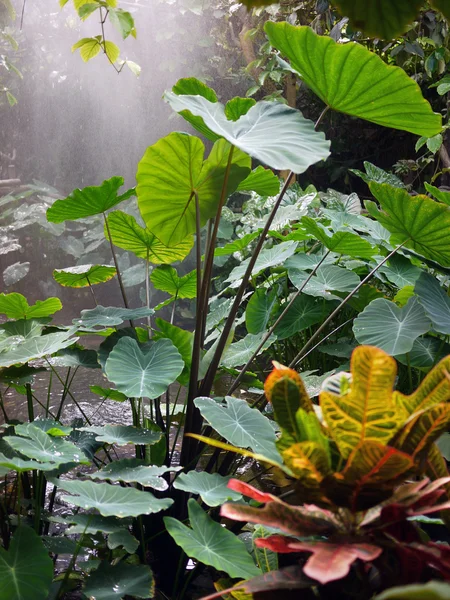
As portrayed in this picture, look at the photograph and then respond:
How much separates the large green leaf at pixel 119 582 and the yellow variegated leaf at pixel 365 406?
1.83 ft

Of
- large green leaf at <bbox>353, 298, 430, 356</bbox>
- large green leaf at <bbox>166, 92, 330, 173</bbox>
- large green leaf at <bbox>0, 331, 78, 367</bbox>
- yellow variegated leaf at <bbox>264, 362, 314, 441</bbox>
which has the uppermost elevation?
large green leaf at <bbox>166, 92, 330, 173</bbox>

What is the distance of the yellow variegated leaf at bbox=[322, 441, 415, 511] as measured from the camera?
575mm

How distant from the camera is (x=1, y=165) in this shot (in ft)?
22.9

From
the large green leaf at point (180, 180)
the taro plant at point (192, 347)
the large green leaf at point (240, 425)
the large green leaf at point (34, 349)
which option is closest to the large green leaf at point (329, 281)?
the taro plant at point (192, 347)

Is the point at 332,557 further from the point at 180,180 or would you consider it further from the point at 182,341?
the point at 180,180

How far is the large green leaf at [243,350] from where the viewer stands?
5.53ft

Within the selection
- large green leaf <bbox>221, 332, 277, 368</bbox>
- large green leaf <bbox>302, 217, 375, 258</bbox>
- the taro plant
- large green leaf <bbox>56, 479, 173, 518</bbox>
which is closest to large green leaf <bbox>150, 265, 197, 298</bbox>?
the taro plant

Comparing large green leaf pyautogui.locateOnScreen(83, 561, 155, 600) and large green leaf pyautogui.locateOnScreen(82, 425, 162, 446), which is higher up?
large green leaf pyautogui.locateOnScreen(82, 425, 162, 446)

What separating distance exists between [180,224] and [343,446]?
3.55ft

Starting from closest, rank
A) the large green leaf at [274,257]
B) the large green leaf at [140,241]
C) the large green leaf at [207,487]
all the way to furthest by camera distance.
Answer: the large green leaf at [207,487], the large green leaf at [140,241], the large green leaf at [274,257]

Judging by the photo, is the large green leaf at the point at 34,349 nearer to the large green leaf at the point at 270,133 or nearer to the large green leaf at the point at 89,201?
the large green leaf at the point at 89,201

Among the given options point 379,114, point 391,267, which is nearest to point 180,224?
point 379,114

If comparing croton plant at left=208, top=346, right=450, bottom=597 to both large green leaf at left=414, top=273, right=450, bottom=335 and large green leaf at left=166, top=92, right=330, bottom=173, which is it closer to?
large green leaf at left=166, top=92, right=330, bottom=173

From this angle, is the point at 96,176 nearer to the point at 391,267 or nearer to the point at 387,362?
the point at 391,267
